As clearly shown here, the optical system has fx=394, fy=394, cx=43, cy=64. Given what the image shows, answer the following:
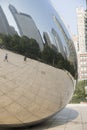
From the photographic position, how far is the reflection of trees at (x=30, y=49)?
7246mm

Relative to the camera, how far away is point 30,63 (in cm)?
746

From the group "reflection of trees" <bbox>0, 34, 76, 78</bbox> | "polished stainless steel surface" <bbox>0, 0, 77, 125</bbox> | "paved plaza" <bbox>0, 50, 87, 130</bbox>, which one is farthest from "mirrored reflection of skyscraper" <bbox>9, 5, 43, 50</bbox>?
"paved plaza" <bbox>0, 50, 87, 130</bbox>

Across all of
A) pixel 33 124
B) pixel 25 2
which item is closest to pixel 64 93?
pixel 33 124

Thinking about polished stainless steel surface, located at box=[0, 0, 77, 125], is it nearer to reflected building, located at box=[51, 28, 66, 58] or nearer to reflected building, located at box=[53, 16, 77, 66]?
reflected building, located at box=[51, 28, 66, 58]

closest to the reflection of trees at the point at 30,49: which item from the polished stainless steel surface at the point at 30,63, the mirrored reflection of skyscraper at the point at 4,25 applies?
the polished stainless steel surface at the point at 30,63

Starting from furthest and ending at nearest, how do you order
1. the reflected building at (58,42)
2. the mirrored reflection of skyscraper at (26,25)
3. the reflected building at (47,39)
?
the reflected building at (58,42) → the reflected building at (47,39) → the mirrored reflection of skyscraper at (26,25)

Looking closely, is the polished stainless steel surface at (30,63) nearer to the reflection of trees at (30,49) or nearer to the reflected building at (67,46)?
the reflection of trees at (30,49)

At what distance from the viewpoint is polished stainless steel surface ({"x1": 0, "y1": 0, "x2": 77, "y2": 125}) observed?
7.32 meters

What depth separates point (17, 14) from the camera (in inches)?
297

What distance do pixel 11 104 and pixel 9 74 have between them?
2.39ft

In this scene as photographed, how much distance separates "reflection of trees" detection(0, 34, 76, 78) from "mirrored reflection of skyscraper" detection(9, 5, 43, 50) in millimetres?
105

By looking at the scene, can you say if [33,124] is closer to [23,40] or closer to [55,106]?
[55,106]

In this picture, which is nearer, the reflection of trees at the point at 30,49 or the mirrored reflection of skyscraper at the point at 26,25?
the reflection of trees at the point at 30,49

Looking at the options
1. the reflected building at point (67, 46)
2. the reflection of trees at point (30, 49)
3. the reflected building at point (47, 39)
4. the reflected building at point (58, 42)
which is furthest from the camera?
the reflected building at point (67, 46)
